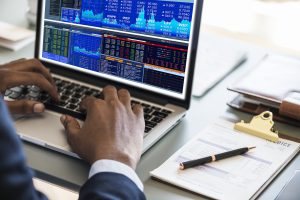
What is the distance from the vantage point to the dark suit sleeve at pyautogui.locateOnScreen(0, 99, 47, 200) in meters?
0.59

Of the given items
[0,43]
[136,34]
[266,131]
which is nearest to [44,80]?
[136,34]

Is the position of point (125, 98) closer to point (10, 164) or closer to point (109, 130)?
point (109, 130)

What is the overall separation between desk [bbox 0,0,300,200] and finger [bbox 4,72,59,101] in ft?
0.52

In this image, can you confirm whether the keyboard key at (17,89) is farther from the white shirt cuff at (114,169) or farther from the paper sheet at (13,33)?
the white shirt cuff at (114,169)

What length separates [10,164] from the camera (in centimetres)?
59

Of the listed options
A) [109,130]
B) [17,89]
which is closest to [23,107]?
[17,89]

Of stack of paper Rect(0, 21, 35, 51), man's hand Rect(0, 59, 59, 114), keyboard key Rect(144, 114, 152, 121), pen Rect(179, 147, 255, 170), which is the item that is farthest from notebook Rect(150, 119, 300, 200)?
stack of paper Rect(0, 21, 35, 51)

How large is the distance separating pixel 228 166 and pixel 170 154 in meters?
0.12

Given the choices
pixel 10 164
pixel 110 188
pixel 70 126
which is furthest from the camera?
pixel 70 126

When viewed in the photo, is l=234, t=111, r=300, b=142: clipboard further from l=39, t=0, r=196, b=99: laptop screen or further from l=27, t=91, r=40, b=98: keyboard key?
l=27, t=91, r=40, b=98: keyboard key

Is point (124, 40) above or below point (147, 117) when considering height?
above

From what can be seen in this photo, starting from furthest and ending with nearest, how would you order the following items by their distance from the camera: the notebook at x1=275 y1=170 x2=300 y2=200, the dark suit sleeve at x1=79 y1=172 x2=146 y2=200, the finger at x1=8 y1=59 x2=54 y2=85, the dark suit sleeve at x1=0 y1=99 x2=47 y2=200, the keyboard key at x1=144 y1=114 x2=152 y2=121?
the finger at x1=8 y1=59 x2=54 y2=85, the keyboard key at x1=144 y1=114 x2=152 y2=121, the notebook at x1=275 y1=170 x2=300 y2=200, the dark suit sleeve at x1=79 y1=172 x2=146 y2=200, the dark suit sleeve at x1=0 y1=99 x2=47 y2=200

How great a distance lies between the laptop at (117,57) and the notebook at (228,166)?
3.1 inches

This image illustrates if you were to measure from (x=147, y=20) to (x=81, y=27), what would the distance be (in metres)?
0.18
